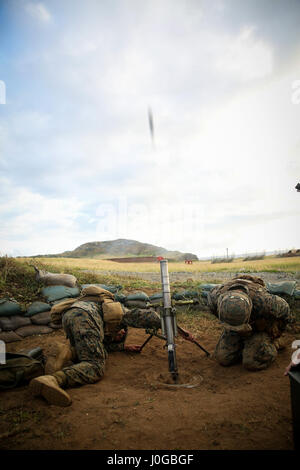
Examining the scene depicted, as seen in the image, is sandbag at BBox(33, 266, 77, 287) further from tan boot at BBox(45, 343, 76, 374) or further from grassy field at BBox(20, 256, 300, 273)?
tan boot at BBox(45, 343, 76, 374)

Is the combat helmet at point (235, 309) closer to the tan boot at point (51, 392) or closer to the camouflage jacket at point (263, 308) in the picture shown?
the camouflage jacket at point (263, 308)

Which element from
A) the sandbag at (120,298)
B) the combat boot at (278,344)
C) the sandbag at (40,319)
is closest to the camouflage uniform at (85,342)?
the combat boot at (278,344)

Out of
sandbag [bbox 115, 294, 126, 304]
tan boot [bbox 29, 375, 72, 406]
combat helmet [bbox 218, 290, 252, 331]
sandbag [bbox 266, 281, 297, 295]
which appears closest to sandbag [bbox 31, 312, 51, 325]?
sandbag [bbox 115, 294, 126, 304]

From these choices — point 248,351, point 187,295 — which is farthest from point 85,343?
point 187,295

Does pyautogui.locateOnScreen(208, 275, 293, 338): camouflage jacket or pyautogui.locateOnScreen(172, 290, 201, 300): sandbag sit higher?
pyautogui.locateOnScreen(208, 275, 293, 338): camouflage jacket

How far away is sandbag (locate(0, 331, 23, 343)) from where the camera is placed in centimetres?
536

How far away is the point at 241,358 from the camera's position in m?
4.16

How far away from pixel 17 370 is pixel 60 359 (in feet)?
1.54

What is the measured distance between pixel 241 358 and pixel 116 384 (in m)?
1.81

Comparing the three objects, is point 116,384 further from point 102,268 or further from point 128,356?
point 102,268

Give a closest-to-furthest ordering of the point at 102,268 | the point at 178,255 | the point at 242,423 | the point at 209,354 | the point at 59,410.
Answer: the point at 242,423
the point at 59,410
the point at 209,354
the point at 102,268
the point at 178,255

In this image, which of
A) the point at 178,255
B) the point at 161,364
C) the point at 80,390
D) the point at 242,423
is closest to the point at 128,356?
the point at 161,364

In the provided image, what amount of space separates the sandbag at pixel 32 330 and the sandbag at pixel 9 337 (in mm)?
79

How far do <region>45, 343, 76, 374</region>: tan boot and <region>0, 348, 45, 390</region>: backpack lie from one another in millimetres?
94
